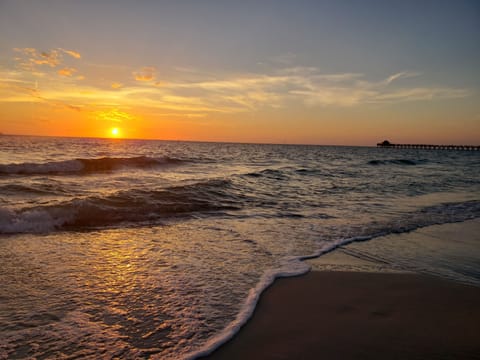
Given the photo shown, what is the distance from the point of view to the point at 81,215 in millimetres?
8102

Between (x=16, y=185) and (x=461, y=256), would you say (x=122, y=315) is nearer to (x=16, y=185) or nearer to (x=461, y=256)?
(x=461, y=256)

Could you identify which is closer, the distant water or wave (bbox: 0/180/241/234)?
the distant water

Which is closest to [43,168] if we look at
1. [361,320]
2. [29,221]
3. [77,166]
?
[77,166]

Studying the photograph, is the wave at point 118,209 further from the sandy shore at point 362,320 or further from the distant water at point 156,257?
the sandy shore at point 362,320

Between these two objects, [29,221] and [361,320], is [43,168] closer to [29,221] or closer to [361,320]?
[29,221]

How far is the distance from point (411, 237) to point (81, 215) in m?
7.94

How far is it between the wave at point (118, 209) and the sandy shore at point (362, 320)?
215 inches

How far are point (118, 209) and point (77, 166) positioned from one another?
1426cm

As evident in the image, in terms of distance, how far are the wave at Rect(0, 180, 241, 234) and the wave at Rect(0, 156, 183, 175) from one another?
1088 centimetres

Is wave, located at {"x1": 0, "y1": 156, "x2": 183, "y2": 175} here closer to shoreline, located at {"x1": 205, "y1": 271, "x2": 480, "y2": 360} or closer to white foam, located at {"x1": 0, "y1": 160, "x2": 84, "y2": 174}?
white foam, located at {"x1": 0, "y1": 160, "x2": 84, "y2": 174}

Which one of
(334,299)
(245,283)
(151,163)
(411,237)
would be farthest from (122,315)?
(151,163)

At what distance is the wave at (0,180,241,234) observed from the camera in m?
7.19

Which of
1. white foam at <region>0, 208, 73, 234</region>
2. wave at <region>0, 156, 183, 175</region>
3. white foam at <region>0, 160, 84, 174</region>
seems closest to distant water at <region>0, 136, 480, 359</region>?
white foam at <region>0, 208, 73, 234</region>

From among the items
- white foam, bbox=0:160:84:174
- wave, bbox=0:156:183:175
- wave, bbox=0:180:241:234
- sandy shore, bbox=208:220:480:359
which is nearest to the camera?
sandy shore, bbox=208:220:480:359
